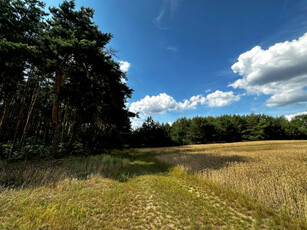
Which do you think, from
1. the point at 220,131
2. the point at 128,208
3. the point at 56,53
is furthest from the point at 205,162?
the point at 220,131

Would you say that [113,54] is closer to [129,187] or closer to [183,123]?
[129,187]

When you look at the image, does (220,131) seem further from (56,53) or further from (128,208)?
(56,53)

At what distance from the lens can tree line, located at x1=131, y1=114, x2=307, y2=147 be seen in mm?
45594

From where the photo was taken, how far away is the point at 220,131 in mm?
51844

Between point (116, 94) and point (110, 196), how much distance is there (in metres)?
13.2

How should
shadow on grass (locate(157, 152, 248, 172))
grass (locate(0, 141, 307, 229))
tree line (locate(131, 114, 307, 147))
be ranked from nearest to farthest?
grass (locate(0, 141, 307, 229)) < shadow on grass (locate(157, 152, 248, 172)) < tree line (locate(131, 114, 307, 147))

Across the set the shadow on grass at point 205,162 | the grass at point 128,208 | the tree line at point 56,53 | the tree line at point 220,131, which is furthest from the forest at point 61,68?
the tree line at point 220,131

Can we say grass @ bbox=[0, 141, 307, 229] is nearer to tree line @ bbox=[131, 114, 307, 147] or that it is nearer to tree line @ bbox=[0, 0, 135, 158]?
tree line @ bbox=[0, 0, 135, 158]

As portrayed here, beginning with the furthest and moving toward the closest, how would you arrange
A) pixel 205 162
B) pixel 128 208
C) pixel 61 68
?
pixel 61 68
pixel 205 162
pixel 128 208

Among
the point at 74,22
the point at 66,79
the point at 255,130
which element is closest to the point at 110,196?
the point at 66,79

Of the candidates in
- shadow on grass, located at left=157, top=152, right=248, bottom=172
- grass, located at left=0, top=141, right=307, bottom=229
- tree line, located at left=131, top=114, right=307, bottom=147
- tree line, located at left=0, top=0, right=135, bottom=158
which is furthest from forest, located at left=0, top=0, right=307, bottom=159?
tree line, located at left=131, top=114, right=307, bottom=147

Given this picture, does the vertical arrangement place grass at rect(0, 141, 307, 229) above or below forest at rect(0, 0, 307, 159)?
below

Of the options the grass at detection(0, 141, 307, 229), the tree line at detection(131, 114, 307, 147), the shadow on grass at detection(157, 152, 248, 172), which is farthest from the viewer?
the tree line at detection(131, 114, 307, 147)

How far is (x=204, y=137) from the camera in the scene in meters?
49.2
